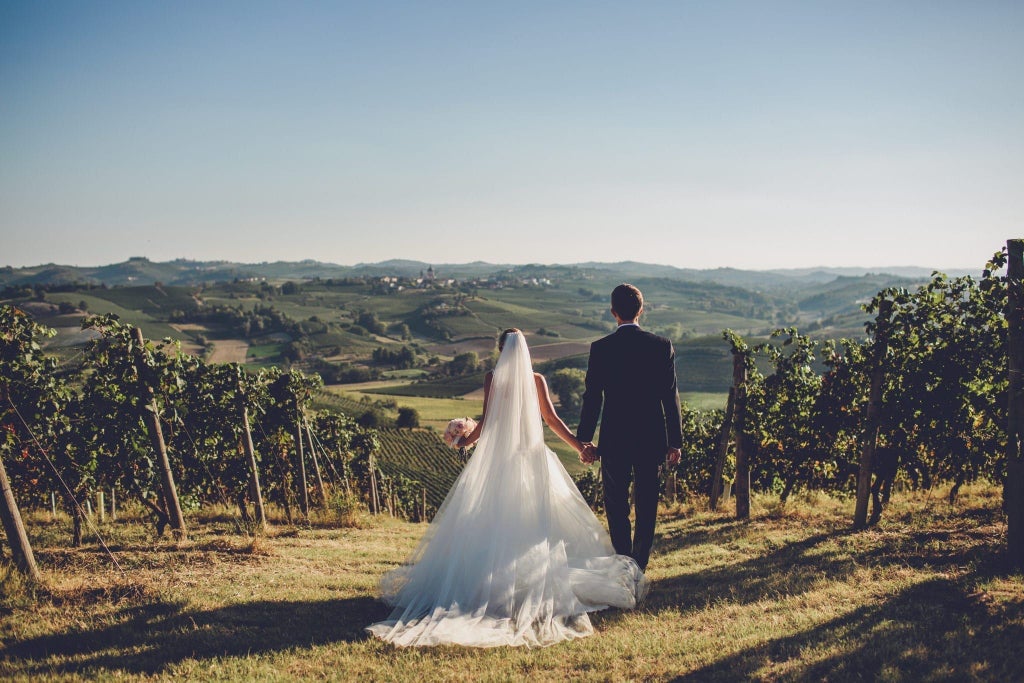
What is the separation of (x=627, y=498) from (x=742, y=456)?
4227mm

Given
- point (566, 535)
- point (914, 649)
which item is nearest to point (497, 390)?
point (566, 535)

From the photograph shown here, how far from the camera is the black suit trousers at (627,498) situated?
4738 millimetres

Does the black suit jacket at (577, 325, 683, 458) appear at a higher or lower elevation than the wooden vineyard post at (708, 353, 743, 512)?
higher

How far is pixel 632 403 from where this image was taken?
4.66m

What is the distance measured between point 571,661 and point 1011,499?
13.8 ft

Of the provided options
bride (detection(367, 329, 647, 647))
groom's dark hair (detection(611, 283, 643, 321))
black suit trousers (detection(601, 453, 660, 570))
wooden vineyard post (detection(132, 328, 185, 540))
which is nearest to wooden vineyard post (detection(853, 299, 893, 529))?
black suit trousers (detection(601, 453, 660, 570))

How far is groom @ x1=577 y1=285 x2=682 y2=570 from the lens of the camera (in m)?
4.61

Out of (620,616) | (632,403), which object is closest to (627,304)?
(632,403)

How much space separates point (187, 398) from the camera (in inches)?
430

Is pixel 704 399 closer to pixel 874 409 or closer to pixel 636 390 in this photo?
pixel 874 409

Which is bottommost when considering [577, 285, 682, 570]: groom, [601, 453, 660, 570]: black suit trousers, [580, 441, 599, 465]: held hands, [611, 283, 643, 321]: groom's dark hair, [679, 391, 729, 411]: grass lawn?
[679, 391, 729, 411]: grass lawn

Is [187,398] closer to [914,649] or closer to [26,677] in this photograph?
[26,677]

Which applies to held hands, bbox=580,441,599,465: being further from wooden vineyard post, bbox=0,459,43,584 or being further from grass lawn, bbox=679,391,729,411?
grass lawn, bbox=679,391,729,411

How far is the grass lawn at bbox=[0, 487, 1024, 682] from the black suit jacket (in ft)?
4.41
